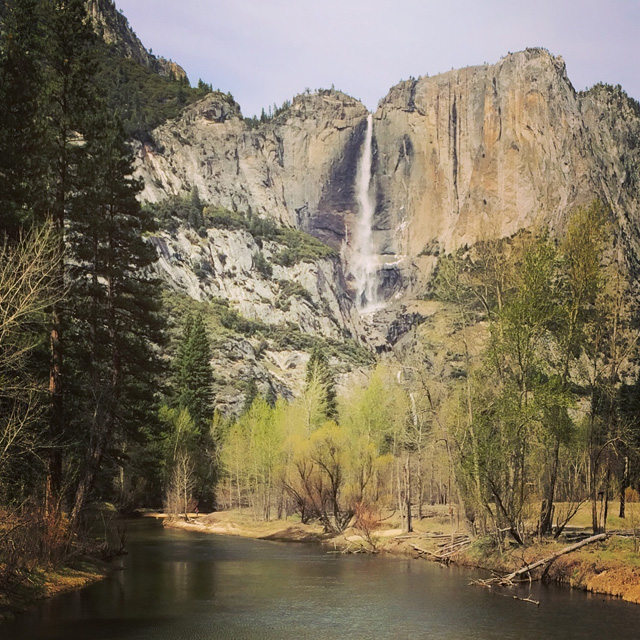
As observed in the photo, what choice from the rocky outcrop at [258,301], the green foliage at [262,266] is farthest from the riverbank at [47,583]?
the green foliage at [262,266]

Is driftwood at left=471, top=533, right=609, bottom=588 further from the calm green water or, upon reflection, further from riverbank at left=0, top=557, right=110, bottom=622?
riverbank at left=0, top=557, right=110, bottom=622

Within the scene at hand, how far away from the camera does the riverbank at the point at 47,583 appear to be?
25.1 m

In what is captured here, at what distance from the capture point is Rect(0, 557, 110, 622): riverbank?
25.1 m

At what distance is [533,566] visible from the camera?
32.6m

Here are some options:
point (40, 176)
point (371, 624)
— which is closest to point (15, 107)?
point (40, 176)

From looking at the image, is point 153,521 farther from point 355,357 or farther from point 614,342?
point 355,357

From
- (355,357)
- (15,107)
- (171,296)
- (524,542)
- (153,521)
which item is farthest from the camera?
(355,357)

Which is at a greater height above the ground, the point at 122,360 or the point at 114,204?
the point at 114,204

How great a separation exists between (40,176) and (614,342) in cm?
2996

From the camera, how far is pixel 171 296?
6388 inches

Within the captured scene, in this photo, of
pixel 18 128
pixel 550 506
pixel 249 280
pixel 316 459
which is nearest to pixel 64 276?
pixel 18 128

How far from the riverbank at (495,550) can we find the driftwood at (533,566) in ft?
1.24

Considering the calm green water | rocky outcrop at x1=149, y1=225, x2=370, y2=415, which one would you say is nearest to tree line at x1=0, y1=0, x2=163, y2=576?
the calm green water

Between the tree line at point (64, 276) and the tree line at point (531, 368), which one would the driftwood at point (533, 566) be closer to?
the tree line at point (531, 368)
